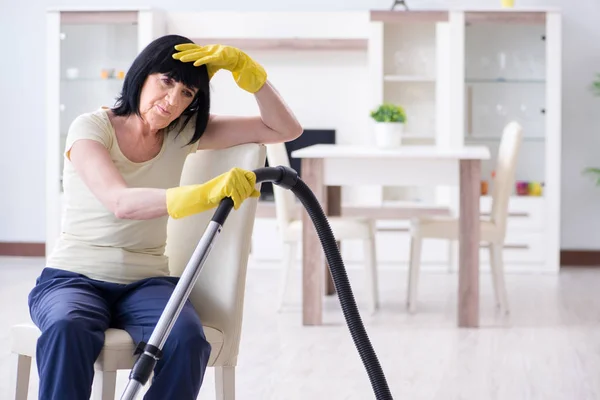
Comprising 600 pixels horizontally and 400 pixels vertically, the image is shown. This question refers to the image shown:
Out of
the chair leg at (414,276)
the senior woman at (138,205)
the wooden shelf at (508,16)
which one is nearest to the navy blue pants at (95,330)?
the senior woman at (138,205)

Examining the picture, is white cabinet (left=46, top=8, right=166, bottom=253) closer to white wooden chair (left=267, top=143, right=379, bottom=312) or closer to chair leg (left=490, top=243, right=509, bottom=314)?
white wooden chair (left=267, top=143, right=379, bottom=312)

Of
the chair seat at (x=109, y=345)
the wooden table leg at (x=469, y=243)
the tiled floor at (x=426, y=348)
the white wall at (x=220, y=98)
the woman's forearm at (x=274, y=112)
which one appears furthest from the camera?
the white wall at (x=220, y=98)

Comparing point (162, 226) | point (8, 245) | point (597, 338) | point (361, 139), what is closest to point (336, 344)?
point (597, 338)

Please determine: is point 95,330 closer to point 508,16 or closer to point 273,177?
point 273,177

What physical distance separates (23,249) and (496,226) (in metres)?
3.29

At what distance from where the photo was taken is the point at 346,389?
10.4 feet

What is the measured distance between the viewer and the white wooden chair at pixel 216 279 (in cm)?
213

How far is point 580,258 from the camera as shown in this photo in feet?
20.1

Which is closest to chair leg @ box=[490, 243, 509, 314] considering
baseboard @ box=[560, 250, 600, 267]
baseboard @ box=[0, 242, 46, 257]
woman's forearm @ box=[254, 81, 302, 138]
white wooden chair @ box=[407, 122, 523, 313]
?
white wooden chair @ box=[407, 122, 523, 313]

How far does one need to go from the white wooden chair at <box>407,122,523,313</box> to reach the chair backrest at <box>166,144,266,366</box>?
2252 mm

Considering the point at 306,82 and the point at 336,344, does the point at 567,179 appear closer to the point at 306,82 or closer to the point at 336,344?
the point at 306,82

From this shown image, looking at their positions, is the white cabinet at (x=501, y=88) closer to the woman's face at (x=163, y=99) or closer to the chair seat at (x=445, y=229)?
the chair seat at (x=445, y=229)

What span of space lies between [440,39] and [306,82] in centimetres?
87

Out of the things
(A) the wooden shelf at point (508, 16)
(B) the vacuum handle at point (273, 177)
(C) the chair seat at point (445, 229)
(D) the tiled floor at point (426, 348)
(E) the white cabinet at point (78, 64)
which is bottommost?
(D) the tiled floor at point (426, 348)
